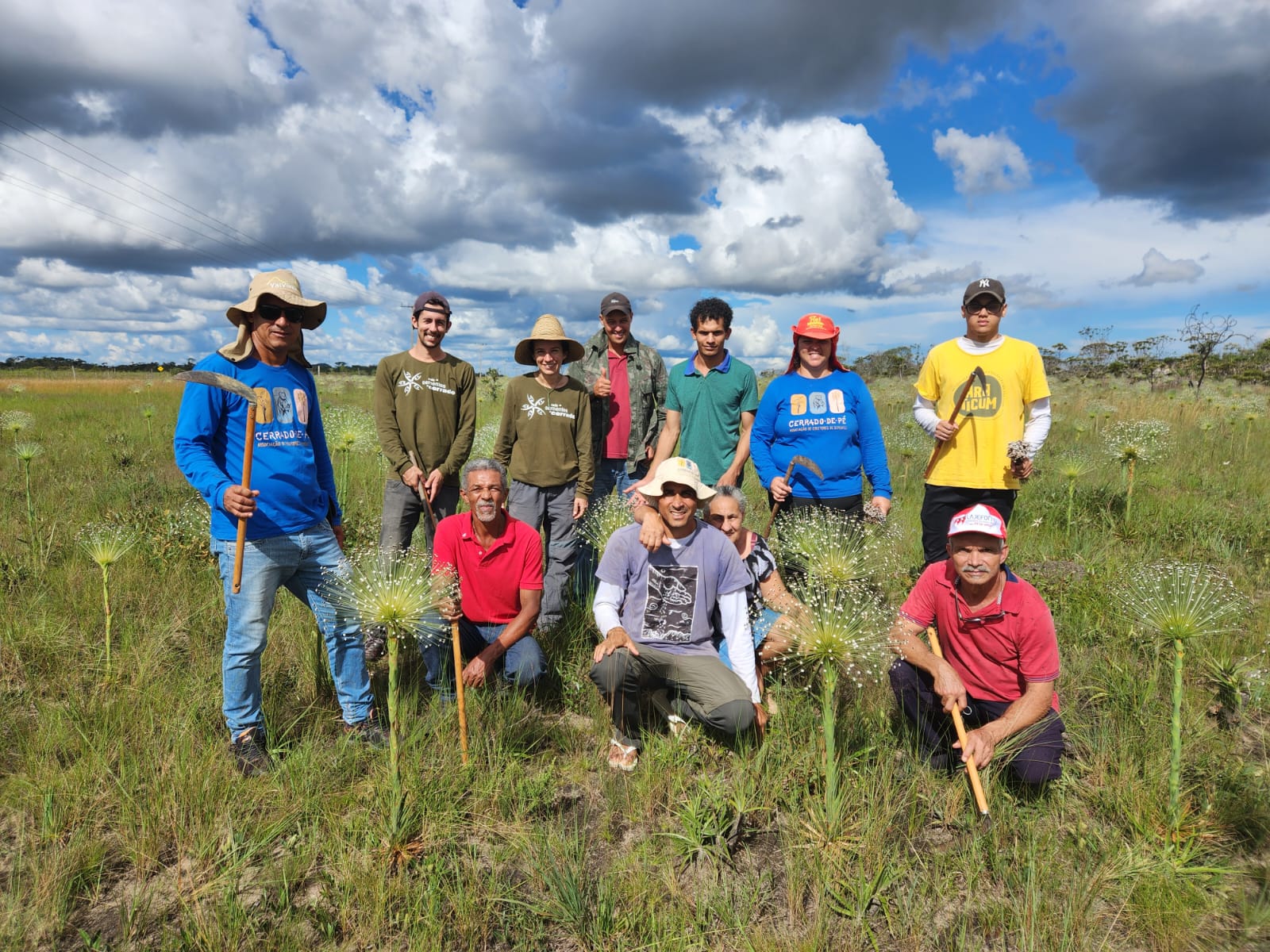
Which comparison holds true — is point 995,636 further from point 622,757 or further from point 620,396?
point 620,396

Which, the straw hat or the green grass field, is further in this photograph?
the straw hat

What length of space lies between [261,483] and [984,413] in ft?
14.9

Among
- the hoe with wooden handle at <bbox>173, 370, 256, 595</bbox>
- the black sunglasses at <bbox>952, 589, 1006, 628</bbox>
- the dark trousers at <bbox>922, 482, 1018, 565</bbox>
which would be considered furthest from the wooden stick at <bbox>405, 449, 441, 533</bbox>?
the dark trousers at <bbox>922, 482, 1018, 565</bbox>

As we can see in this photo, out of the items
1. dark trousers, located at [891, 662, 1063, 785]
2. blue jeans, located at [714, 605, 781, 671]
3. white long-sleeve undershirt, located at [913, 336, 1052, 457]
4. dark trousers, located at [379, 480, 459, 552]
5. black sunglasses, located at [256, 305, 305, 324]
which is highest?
black sunglasses, located at [256, 305, 305, 324]

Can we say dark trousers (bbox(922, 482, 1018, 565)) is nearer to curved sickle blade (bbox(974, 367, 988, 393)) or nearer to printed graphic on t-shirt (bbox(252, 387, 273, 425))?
curved sickle blade (bbox(974, 367, 988, 393))

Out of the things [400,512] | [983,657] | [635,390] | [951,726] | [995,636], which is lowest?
[951,726]

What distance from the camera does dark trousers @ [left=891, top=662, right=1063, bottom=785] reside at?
3.36 meters

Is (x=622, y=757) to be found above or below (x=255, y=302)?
below

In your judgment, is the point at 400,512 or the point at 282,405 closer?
the point at 282,405

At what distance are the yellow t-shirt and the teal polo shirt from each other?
1426 mm

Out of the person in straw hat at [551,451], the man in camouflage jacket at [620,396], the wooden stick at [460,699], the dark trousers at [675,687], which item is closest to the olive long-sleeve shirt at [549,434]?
the person in straw hat at [551,451]

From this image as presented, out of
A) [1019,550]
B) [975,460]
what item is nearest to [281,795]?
[975,460]

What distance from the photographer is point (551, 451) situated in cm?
545

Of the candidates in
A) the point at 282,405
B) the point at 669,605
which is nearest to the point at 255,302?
the point at 282,405
